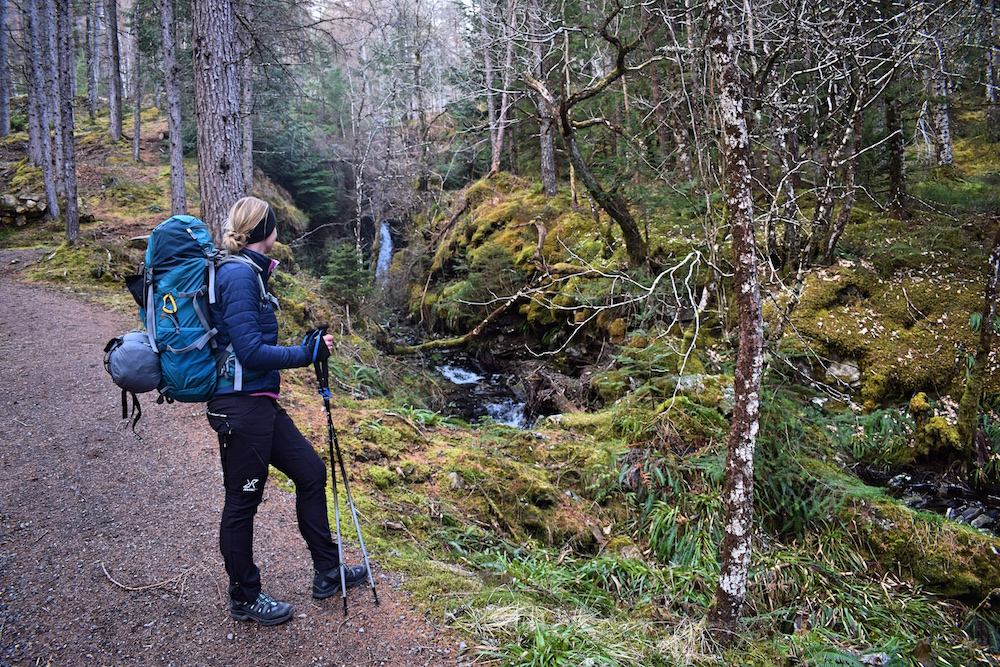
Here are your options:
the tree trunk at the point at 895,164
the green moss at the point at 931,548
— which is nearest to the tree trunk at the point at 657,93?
the tree trunk at the point at 895,164

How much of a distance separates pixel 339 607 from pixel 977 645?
4.50m

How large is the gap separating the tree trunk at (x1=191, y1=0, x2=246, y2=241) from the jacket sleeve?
5.12 meters

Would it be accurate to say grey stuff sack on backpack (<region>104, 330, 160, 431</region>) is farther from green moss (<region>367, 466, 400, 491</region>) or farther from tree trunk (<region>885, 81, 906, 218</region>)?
tree trunk (<region>885, 81, 906, 218</region>)

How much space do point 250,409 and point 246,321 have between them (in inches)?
18.1

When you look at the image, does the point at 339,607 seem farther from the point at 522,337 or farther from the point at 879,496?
the point at 522,337

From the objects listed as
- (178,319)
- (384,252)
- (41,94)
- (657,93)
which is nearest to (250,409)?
(178,319)

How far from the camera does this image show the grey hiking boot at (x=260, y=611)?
9.23ft

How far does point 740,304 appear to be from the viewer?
3223mm

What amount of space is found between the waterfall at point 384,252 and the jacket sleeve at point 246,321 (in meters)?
16.8

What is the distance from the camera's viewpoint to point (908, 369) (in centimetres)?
601

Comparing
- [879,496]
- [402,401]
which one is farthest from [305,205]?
[879,496]

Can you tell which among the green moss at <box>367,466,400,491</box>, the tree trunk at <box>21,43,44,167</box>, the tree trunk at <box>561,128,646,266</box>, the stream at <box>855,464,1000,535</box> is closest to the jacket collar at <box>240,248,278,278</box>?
the green moss at <box>367,466,400,491</box>

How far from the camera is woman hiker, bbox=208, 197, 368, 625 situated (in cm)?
259

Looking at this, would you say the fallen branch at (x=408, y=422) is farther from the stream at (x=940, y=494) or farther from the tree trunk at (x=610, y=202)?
the stream at (x=940, y=494)
